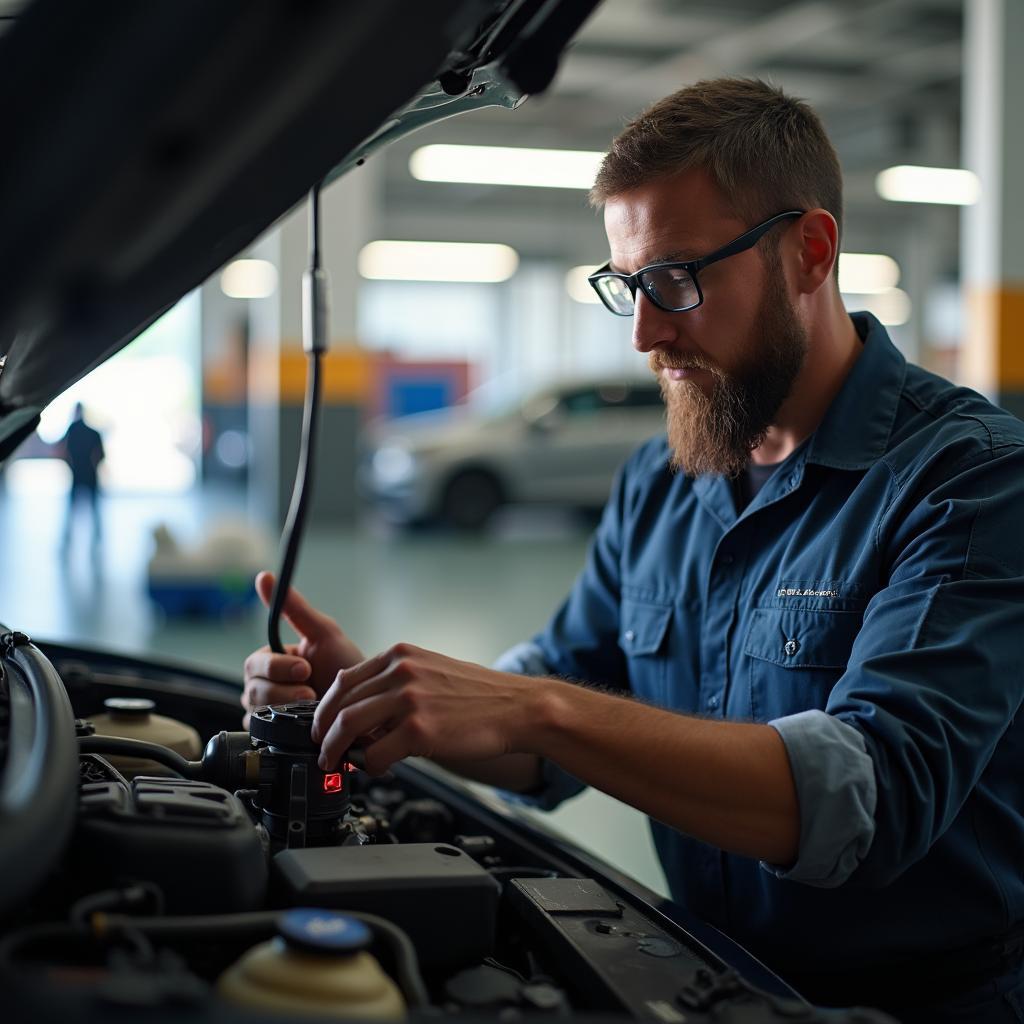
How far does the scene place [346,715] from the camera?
961 millimetres

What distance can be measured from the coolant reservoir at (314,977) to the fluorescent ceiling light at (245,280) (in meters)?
15.0

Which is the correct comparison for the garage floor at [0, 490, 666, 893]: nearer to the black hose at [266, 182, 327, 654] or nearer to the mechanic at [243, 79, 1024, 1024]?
the mechanic at [243, 79, 1024, 1024]

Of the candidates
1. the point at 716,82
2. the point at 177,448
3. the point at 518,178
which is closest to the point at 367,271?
the point at 177,448

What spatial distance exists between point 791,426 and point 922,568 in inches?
14.5

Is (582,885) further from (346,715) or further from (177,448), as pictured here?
(177,448)

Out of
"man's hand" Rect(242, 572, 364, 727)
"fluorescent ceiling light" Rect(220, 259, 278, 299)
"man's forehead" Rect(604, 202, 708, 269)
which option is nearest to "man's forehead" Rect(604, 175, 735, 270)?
"man's forehead" Rect(604, 202, 708, 269)

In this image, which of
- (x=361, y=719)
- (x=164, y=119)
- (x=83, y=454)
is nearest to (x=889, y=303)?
(x=83, y=454)

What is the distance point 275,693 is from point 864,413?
2.50 ft

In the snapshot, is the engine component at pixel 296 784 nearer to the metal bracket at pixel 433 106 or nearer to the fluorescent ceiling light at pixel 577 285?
the metal bracket at pixel 433 106

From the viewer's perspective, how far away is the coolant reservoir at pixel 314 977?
2.26 feet

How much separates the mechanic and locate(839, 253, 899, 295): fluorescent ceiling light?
50.1ft

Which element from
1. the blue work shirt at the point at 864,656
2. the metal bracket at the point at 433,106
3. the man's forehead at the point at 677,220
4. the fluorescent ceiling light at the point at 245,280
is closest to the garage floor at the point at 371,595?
the blue work shirt at the point at 864,656

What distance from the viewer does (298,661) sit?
1.38m

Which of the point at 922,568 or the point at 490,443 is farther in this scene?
the point at 490,443
